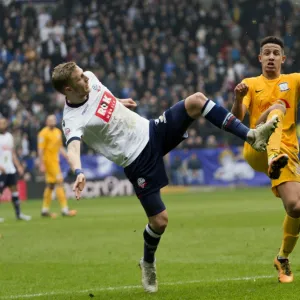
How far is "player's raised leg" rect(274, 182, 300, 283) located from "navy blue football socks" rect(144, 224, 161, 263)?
131cm

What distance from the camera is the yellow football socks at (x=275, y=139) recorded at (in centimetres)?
798

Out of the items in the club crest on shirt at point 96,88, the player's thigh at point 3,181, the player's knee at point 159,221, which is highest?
the club crest on shirt at point 96,88

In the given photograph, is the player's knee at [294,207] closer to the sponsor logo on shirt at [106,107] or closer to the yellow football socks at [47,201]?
the sponsor logo on shirt at [106,107]

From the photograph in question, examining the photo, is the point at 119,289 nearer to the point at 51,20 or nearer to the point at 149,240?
the point at 149,240

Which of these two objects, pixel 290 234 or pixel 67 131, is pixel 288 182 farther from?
pixel 67 131

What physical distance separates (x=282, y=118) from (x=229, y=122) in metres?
0.78

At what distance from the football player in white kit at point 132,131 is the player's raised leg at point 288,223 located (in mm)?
1220

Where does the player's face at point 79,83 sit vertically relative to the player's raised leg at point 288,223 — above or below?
above

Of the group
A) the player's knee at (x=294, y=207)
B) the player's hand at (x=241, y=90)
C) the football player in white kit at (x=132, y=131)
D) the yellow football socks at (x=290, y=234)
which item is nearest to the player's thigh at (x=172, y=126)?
the football player in white kit at (x=132, y=131)

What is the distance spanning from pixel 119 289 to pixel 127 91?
24.1 meters

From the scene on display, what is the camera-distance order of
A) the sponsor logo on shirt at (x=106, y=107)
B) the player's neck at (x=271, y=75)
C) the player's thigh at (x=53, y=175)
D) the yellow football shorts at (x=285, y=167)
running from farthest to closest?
1. the player's thigh at (x=53, y=175)
2. the player's neck at (x=271, y=75)
3. the yellow football shorts at (x=285, y=167)
4. the sponsor logo on shirt at (x=106, y=107)

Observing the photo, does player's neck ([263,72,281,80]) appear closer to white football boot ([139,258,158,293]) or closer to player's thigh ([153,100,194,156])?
player's thigh ([153,100,194,156])

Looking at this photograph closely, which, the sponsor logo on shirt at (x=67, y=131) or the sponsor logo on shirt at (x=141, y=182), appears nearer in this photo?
the sponsor logo on shirt at (x=67, y=131)

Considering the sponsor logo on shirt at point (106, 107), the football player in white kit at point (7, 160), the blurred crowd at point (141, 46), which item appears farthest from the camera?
the blurred crowd at point (141, 46)
